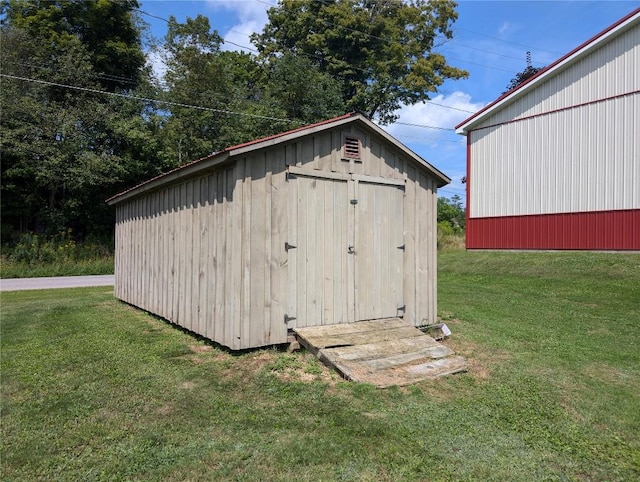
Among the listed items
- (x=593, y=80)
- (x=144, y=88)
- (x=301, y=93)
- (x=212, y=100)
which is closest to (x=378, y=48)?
(x=301, y=93)

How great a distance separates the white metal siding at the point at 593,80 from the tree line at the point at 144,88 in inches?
485

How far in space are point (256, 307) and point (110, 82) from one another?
21.0 m

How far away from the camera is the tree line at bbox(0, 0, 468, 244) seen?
60.1 feet

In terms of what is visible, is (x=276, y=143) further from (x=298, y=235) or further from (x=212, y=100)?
(x=212, y=100)

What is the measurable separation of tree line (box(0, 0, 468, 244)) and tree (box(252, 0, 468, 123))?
0.08m

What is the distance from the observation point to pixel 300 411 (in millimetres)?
3617

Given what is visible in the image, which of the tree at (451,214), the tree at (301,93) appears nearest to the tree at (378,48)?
the tree at (301,93)

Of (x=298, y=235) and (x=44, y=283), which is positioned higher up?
Answer: (x=298, y=235)

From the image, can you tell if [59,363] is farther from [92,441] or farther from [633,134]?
[633,134]

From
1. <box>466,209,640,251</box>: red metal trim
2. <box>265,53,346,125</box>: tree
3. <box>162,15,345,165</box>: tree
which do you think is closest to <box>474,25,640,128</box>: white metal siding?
<box>466,209,640,251</box>: red metal trim

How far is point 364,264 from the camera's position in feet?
19.9

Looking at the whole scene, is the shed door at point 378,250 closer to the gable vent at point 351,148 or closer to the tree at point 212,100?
the gable vent at point 351,148

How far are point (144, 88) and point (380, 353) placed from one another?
850 inches

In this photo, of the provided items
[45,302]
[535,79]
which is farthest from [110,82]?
[535,79]
